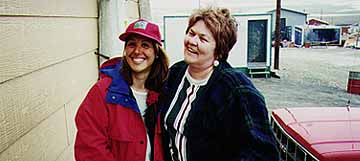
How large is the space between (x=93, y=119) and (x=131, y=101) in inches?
6.3

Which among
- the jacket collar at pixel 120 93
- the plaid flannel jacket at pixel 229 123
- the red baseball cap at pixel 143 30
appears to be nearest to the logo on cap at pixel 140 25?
the red baseball cap at pixel 143 30

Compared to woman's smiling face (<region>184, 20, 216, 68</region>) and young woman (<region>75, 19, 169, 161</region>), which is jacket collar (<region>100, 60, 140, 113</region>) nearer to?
young woman (<region>75, 19, 169, 161</region>)

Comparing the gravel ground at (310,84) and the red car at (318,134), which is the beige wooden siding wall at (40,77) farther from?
the gravel ground at (310,84)

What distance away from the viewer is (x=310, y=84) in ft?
33.7

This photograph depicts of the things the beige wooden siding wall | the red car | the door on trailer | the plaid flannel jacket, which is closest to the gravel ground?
the door on trailer

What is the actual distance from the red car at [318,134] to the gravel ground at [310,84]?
13.9ft

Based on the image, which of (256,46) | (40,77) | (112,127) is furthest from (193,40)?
(256,46)

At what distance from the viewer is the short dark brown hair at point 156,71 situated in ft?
5.18

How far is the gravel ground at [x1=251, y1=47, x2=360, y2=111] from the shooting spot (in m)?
7.84

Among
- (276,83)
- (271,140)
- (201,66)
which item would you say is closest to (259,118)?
(271,140)

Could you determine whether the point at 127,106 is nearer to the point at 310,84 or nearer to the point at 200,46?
the point at 200,46

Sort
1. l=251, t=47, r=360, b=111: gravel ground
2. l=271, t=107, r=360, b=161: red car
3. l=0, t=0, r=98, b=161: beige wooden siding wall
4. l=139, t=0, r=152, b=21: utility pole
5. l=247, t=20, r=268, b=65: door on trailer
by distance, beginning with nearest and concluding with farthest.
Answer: l=0, t=0, r=98, b=161: beige wooden siding wall → l=271, t=107, r=360, b=161: red car → l=139, t=0, r=152, b=21: utility pole → l=251, t=47, r=360, b=111: gravel ground → l=247, t=20, r=268, b=65: door on trailer

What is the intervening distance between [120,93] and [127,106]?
0.06 meters

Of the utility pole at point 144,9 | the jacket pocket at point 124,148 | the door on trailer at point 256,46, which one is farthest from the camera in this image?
the door on trailer at point 256,46
